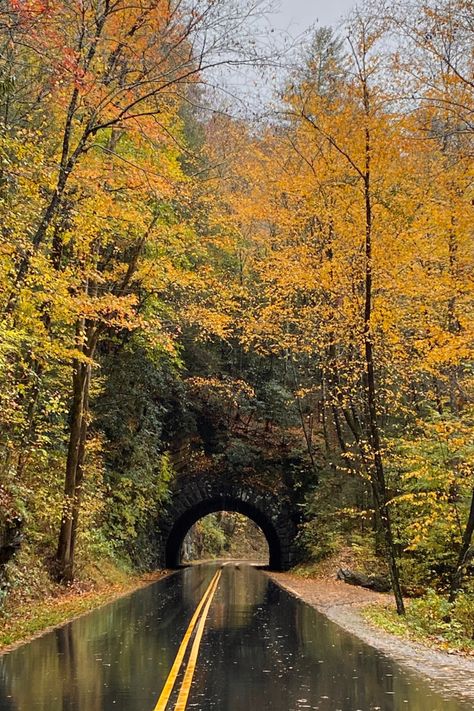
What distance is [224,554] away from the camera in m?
57.7

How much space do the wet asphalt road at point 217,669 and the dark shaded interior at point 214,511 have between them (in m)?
15.6

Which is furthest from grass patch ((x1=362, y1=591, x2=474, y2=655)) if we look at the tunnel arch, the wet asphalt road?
the tunnel arch

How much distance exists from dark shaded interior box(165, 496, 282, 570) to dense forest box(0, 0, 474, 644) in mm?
1701

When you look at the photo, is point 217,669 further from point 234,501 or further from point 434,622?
point 234,501

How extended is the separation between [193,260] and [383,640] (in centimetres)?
2086

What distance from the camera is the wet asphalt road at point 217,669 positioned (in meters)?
6.06

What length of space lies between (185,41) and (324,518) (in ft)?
61.9

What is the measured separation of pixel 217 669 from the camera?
7.56m

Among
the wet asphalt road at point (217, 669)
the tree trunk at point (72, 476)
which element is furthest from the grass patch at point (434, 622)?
the tree trunk at point (72, 476)

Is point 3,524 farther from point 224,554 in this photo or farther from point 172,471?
point 224,554

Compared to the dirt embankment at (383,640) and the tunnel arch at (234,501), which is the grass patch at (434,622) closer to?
the dirt embankment at (383,640)

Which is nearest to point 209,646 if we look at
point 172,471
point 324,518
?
point 324,518

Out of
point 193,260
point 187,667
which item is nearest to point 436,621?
point 187,667

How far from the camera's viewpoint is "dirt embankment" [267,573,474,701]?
23.9 feet
